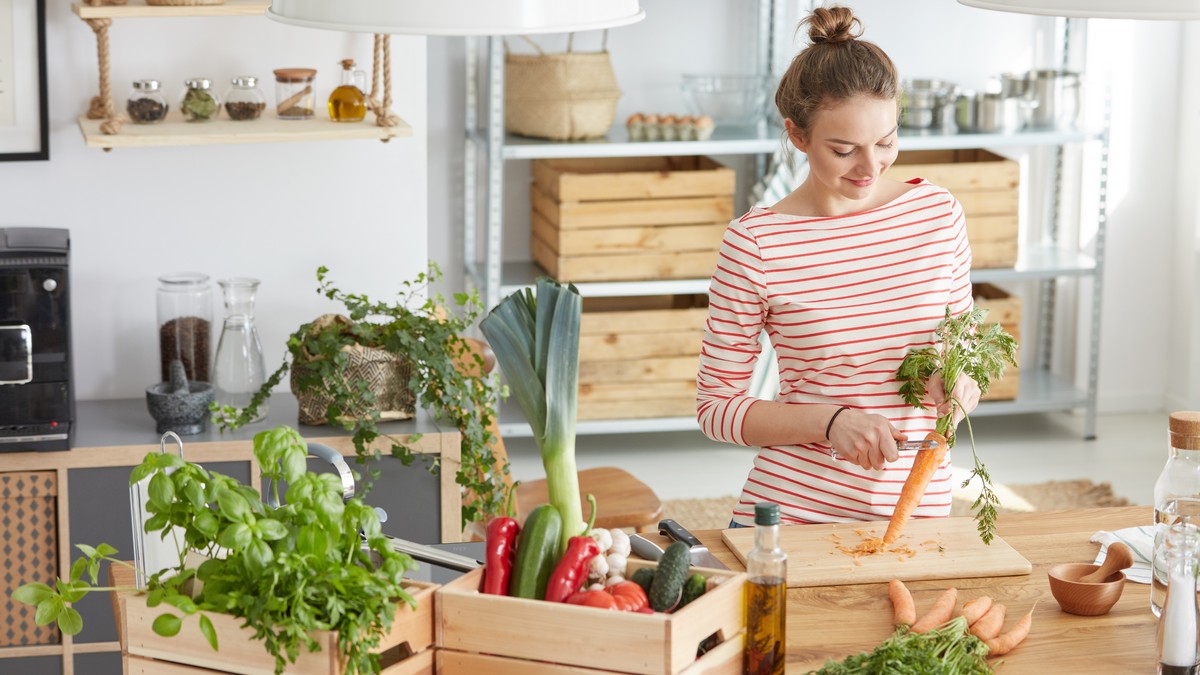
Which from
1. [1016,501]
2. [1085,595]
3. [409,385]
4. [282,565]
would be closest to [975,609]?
[1085,595]

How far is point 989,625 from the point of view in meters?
1.64

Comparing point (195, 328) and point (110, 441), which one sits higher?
point (195, 328)

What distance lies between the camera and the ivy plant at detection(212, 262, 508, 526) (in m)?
3.05

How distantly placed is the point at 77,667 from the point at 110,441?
0.48m

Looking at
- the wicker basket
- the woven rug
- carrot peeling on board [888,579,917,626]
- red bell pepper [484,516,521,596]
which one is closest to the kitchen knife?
carrot peeling on board [888,579,917,626]

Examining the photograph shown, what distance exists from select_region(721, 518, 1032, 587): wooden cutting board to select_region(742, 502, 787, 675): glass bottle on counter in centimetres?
33

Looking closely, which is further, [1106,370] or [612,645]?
[1106,370]

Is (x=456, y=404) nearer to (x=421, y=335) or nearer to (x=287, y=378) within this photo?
(x=421, y=335)

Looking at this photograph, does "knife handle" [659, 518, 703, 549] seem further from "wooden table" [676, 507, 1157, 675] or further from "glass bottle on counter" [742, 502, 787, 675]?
"glass bottle on counter" [742, 502, 787, 675]

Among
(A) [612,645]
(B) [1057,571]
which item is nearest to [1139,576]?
(B) [1057,571]

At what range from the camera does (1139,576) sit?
6.13 ft

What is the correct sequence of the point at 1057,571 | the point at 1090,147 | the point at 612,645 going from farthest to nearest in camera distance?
1. the point at 1090,147
2. the point at 1057,571
3. the point at 612,645

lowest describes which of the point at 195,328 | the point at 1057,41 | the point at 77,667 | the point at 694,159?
the point at 77,667

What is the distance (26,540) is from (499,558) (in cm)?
185
